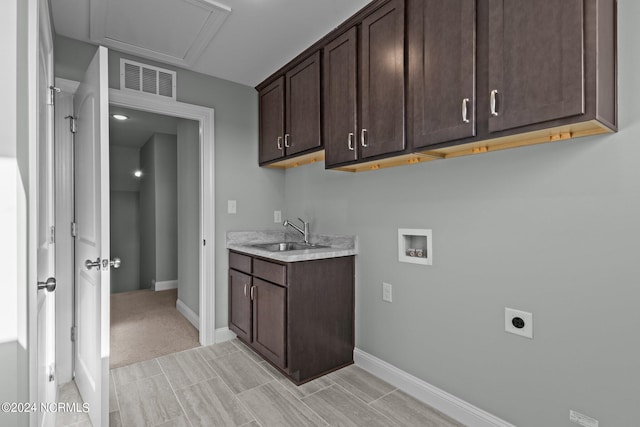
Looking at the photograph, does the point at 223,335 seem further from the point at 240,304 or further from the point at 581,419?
the point at 581,419

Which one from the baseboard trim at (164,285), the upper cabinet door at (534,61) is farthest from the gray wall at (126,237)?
the upper cabinet door at (534,61)

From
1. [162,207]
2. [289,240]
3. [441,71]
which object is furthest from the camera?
[162,207]

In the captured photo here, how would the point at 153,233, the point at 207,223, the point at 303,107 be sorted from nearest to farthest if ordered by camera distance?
the point at 303,107 → the point at 207,223 → the point at 153,233

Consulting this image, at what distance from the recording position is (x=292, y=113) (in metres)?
2.67

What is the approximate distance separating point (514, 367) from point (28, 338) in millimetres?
1956

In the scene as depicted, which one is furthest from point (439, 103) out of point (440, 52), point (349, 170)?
point (349, 170)

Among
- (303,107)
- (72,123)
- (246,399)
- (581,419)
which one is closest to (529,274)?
(581,419)

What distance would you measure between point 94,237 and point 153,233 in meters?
3.82

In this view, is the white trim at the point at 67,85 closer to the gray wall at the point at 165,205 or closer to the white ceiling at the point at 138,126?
the white ceiling at the point at 138,126

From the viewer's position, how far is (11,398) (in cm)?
85

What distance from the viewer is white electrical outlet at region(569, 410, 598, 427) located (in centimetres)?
135

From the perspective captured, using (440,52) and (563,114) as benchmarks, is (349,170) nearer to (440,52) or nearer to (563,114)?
(440,52)

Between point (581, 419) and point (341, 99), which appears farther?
point (341, 99)

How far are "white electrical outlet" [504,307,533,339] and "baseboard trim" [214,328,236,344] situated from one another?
2288 mm
